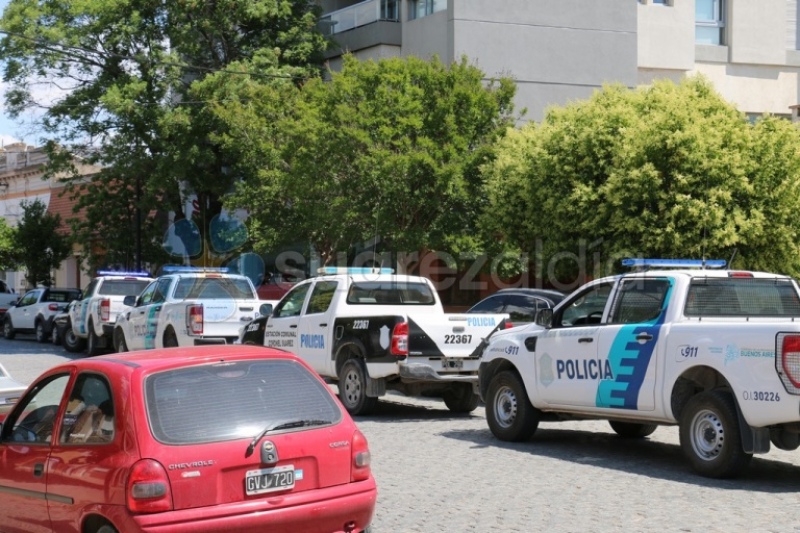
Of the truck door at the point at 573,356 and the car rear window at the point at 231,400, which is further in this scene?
the truck door at the point at 573,356

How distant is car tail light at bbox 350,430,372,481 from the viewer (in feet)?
23.2

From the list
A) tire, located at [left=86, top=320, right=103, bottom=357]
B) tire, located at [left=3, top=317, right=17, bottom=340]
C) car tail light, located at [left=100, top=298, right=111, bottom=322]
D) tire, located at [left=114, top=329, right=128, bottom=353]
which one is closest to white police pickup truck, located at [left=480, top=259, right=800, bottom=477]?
tire, located at [left=114, top=329, right=128, bottom=353]

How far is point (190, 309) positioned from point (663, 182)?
887 centimetres

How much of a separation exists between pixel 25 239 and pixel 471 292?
68.9ft

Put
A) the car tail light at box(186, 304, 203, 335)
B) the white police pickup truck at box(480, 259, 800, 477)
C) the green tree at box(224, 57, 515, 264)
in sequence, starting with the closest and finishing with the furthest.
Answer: the white police pickup truck at box(480, 259, 800, 477)
the car tail light at box(186, 304, 203, 335)
the green tree at box(224, 57, 515, 264)

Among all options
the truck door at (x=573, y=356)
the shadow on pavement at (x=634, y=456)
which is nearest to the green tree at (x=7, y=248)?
the shadow on pavement at (x=634, y=456)

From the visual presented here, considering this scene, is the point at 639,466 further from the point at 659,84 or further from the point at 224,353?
the point at 659,84

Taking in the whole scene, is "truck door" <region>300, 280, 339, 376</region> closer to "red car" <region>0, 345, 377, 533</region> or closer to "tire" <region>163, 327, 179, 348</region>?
"tire" <region>163, 327, 179, 348</region>

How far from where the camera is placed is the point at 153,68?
1395 inches

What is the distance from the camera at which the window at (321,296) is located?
54.9 feet

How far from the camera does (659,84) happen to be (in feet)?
77.5

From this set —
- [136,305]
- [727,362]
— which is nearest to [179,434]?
[727,362]

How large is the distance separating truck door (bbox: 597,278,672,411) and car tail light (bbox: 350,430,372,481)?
191 inches

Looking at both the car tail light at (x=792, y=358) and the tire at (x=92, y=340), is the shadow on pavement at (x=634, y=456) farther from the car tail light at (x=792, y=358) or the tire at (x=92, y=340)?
the tire at (x=92, y=340)
